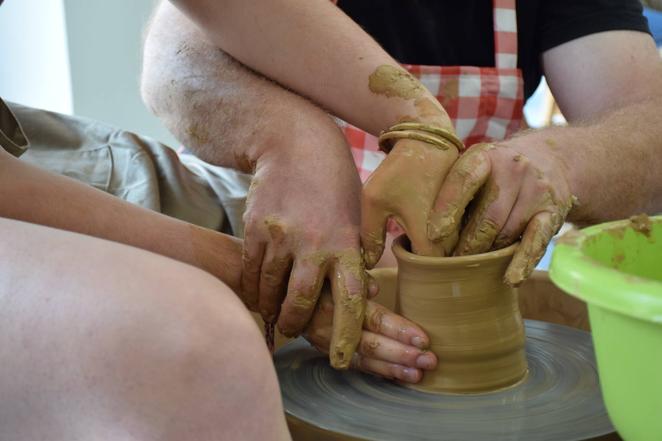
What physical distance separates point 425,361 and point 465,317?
7 cm

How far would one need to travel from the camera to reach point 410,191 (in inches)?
39.2

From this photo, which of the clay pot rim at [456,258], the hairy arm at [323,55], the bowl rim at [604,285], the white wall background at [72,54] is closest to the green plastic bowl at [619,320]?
the bowl rim at [604,285]

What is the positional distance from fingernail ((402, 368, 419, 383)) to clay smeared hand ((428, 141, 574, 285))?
0.15m

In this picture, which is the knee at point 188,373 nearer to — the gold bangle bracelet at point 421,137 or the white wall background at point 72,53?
the gold bangle bracelet at point 421,137

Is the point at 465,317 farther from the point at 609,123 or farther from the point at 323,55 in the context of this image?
the point at 609,123

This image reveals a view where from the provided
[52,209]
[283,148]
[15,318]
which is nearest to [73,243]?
[15,318]

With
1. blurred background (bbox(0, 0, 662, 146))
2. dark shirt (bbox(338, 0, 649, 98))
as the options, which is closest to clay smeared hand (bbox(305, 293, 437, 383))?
dark shirt (bbox(338, 0, 649, 98))

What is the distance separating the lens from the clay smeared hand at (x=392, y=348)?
3.26 feet

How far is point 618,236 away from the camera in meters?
0.75

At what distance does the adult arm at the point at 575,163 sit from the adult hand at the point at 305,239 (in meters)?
0.12

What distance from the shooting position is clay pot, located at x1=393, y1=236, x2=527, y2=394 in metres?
0.96

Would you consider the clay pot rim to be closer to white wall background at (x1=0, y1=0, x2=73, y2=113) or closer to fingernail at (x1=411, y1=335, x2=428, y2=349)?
fingernail at (x1=411, y1=335, x2=428, y2=349)

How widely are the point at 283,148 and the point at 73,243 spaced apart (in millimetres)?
498

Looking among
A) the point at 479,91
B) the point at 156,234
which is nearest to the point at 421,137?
the point at 156,234
